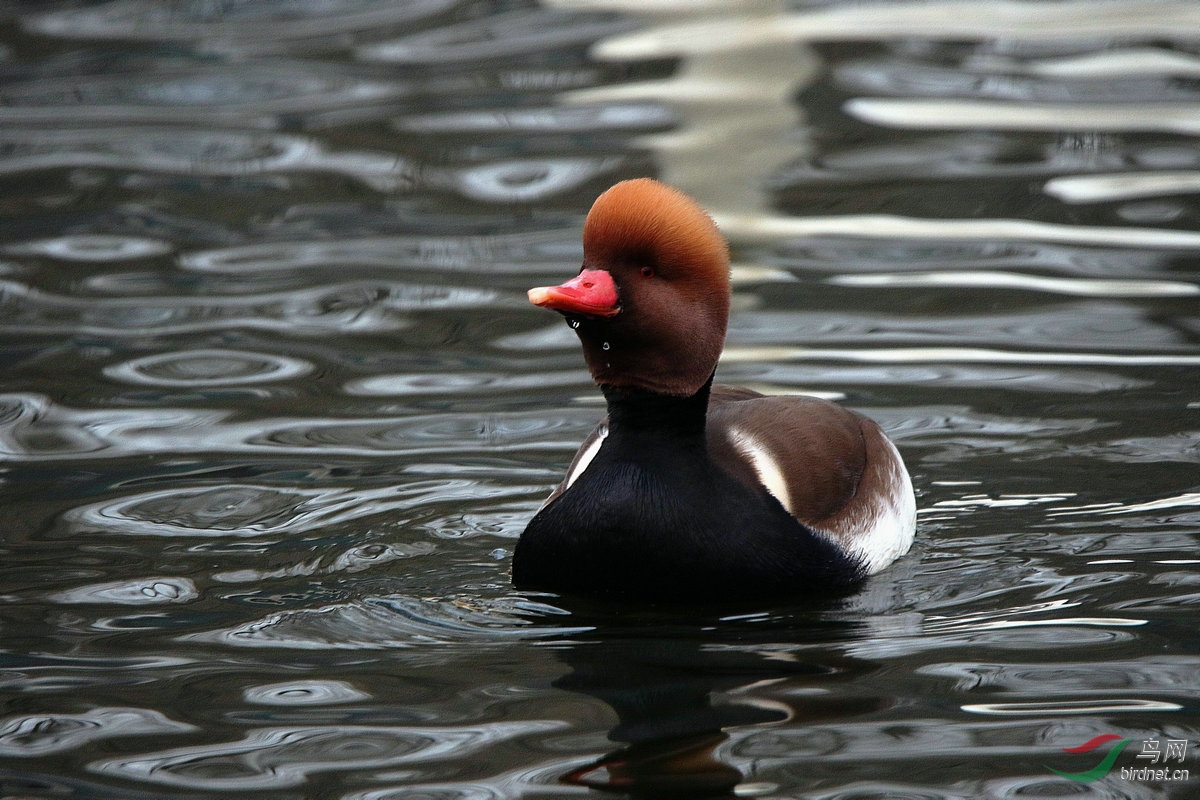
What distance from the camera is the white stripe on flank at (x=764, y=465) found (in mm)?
5549

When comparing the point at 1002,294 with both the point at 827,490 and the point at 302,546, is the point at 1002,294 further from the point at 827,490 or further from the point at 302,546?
the point at 302,546

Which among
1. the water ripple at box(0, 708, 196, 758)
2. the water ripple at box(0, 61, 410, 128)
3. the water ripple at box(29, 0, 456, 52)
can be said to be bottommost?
the water ripple at box(0, 708, 196, 758)

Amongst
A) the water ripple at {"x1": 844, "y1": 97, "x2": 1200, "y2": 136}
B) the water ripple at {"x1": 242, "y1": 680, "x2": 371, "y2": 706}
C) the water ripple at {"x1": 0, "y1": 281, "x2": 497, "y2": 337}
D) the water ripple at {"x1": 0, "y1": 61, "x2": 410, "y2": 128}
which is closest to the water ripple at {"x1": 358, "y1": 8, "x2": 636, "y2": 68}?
the water ripple at {"x1": 0, "y1": 61, "x2": 410, "y2": 128}

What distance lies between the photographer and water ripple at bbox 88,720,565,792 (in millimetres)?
4324

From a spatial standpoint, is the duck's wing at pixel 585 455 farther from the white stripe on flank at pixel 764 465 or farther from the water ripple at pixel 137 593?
the water ripple at pixel 137 593

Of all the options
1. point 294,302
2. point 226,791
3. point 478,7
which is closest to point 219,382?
point 294,302

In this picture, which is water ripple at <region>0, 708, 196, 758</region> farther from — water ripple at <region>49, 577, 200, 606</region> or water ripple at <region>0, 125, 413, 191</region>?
water ripple at <region>0, 125, 413, 191</region>

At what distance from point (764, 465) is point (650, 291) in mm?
781

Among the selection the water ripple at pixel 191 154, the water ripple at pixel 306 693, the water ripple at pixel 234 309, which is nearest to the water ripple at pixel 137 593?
the water ripple at pixel 306 693

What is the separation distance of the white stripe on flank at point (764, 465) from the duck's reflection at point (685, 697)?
2.02 feet

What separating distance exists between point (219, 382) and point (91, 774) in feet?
12.8

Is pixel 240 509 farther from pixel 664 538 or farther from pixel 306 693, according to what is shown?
pixel 664 538

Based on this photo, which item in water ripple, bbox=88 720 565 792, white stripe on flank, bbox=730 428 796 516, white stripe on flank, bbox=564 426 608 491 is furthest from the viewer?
white stripe on flank, bbox=564 426 608 491

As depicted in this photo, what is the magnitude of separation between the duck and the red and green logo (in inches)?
49.8
